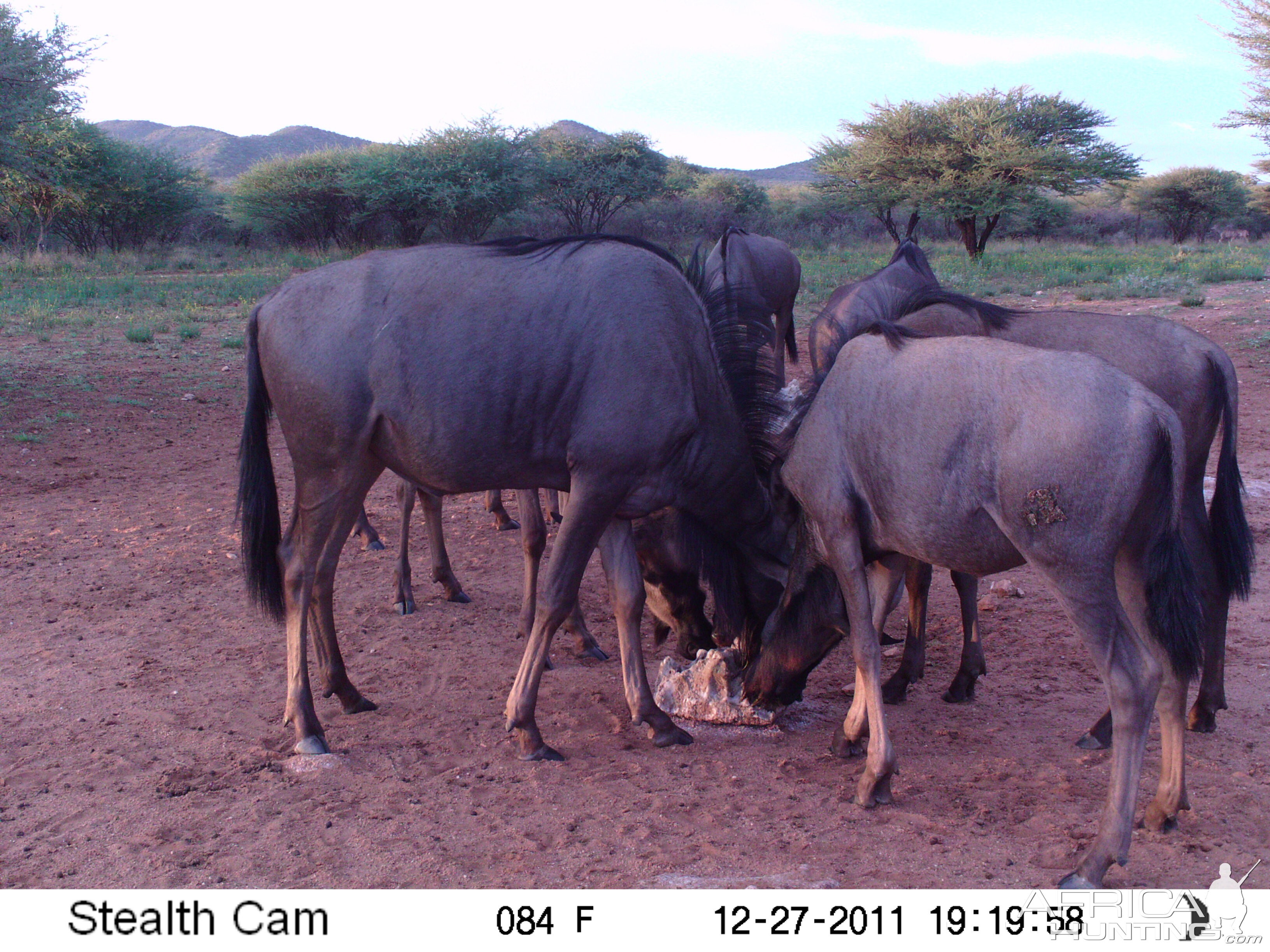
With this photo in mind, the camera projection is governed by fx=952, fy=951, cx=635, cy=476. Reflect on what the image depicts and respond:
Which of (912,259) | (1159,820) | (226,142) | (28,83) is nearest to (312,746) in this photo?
(1159,820)

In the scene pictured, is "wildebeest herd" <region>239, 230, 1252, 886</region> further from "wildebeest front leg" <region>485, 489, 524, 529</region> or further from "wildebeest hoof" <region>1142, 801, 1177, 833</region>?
"wildebeest front leg" <region>485, 489, 524, 529</region>

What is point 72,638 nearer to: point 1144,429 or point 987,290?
point 1144,429

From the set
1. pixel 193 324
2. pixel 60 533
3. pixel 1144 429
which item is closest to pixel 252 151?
pixel 193 324

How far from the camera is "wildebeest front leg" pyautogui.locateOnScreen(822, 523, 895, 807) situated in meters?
3.53

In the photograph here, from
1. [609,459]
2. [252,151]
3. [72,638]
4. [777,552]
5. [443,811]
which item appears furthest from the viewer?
[252,151]

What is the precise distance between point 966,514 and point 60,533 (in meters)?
6.31

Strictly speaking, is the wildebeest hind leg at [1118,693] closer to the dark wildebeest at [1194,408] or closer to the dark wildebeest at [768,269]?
the dark wildebeest at [1194,408]

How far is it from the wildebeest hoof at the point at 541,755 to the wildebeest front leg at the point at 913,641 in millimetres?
1657

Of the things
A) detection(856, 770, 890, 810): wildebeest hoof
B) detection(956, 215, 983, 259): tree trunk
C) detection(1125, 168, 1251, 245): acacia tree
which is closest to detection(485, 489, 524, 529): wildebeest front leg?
detection(856, 770, 890, 810): wildebeest hoof

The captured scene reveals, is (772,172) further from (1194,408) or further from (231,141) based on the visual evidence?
(1194,408)

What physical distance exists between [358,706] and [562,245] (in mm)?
2328

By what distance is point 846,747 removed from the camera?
4.02 meters

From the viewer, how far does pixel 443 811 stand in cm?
350

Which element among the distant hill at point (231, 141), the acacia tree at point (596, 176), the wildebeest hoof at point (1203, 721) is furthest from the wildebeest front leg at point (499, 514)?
the distant hill at point (231, 141)
